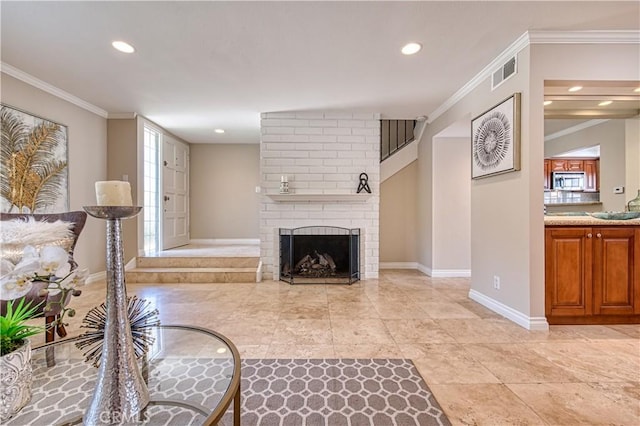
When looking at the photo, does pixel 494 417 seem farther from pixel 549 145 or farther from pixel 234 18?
pixel 549 145

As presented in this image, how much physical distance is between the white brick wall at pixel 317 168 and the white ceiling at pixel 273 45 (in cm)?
49

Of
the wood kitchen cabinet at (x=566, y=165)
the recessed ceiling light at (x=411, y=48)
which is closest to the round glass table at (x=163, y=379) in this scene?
the recessed ceiling light at (x=411, y=48)

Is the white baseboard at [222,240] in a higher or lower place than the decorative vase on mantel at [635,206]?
lower

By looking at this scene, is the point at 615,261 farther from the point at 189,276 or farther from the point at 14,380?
the point at 189,276

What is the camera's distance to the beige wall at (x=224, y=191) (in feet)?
20.4

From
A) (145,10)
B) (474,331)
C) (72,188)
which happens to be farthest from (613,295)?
(72,188)

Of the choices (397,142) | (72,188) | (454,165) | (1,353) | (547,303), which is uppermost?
(397,142)

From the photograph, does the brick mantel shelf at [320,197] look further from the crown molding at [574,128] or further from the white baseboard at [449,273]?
the crown molding at [574,128]

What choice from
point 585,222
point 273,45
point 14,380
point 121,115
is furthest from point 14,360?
point 121,115

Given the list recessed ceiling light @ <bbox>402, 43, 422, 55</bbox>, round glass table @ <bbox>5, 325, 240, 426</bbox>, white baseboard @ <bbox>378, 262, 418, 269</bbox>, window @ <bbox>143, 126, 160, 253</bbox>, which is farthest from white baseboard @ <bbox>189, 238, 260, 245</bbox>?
round glass table @ <bbox>5, 325, 240, 426</bbox>

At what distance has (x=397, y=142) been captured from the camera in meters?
5.54

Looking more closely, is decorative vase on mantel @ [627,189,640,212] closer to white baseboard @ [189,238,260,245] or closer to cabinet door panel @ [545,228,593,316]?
cabinet door panel @ [545,228,593,316]

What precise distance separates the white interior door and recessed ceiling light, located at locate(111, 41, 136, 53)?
2.81 meters

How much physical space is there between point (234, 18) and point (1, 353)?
226cm
